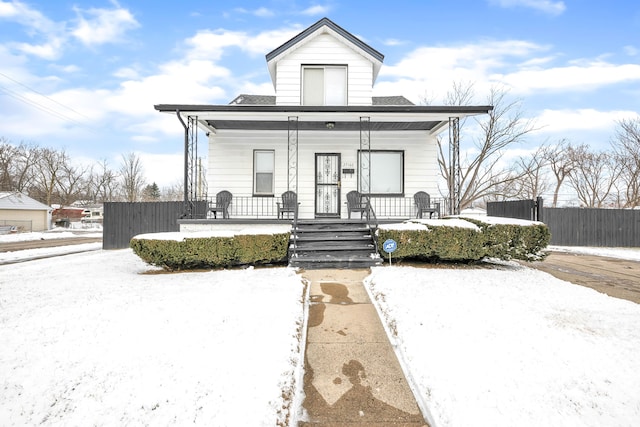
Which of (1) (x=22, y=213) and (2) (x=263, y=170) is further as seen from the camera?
(1) (x=22, y=213)

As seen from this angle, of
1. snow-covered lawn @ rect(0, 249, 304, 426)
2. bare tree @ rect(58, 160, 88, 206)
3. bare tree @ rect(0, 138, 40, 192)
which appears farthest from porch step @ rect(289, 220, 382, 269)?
bare tree @ rect(58, 160, 88, 206)

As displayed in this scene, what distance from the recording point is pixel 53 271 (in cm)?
671

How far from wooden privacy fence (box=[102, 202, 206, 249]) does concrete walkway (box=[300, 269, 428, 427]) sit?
33.6ft

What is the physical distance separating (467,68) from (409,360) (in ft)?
72.0

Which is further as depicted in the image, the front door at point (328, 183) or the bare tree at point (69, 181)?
the bare tree at point (69, 181)

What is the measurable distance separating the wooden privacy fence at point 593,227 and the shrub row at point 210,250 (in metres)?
12.0

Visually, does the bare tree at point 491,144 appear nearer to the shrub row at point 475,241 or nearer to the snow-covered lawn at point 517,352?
the shrub row at point 475,241

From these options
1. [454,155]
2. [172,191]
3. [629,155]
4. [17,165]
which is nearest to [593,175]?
[629,155]

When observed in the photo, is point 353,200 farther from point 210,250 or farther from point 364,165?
point 210,250

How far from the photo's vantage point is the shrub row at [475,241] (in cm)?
633

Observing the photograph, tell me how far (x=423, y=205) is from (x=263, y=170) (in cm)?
553

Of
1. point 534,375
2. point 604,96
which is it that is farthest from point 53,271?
point 604,96

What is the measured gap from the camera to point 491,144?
20.4 m

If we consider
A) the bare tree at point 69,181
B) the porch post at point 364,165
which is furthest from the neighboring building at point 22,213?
the porch post at point 364,165
